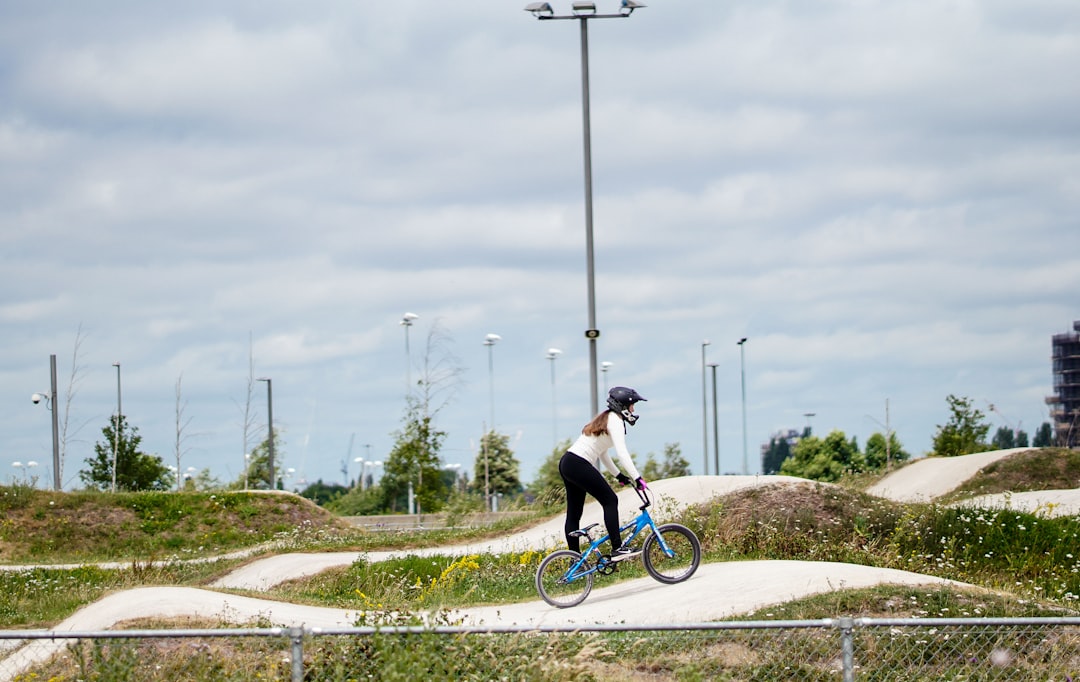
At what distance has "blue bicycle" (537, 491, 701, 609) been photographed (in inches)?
502

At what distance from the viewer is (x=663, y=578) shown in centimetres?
1316

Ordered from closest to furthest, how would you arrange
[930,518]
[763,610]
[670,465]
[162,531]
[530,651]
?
[530,651] < [763,610] < [930,518] < [162,531] < [670,465]

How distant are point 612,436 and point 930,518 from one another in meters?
7.18

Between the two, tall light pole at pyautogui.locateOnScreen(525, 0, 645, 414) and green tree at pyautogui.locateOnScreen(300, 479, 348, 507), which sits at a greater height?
tall light pole at pyautogui.locateOnScreen(525, 0, 645, 414)

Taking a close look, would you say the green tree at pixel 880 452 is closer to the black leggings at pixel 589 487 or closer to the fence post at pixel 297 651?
the black leggings at pixel 589 487

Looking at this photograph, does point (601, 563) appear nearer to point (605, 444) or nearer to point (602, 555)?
point (602, 555)

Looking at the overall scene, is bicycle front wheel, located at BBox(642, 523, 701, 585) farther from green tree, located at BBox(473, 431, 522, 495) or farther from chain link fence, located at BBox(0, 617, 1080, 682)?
green tree, located at BBox(473, 431, 522, 495)

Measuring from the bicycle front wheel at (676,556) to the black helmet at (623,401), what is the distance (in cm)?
132

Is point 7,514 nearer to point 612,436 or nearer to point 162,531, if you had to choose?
point 162,531

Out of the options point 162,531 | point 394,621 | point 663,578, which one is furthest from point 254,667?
point 162,531

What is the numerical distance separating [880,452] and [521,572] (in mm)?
41647

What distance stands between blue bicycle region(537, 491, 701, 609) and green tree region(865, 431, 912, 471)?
125 ft

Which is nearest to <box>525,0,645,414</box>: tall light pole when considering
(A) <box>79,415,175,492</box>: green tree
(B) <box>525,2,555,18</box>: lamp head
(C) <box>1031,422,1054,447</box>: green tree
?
(B) <box>525,2,555,18</box>: lamp head

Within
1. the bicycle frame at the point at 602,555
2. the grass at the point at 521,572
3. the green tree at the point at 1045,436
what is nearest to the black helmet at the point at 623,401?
the bicycle frame at the point at 602,555
